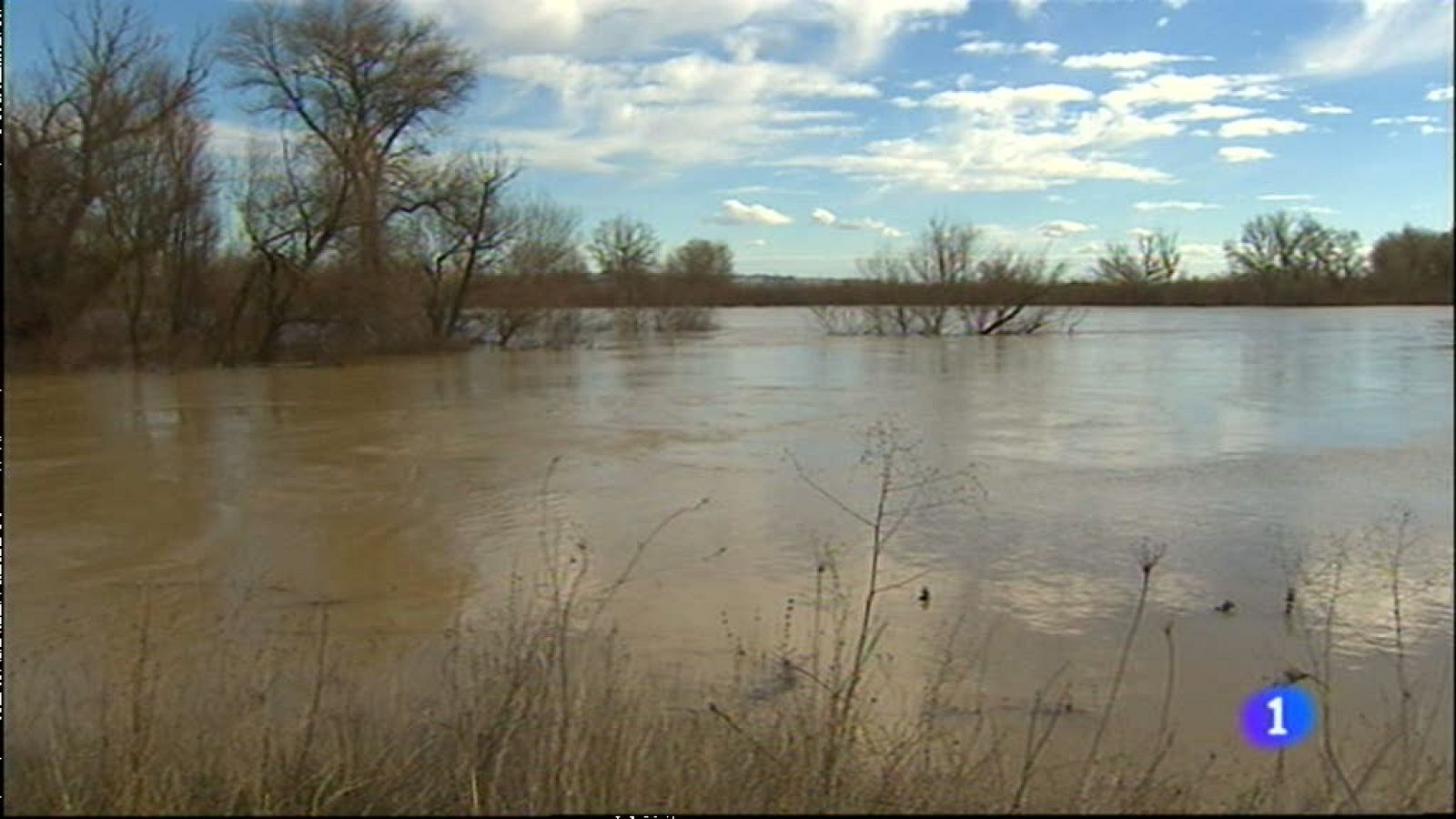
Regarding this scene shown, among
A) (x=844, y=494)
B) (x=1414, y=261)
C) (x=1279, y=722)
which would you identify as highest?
(x=1414, y=261)

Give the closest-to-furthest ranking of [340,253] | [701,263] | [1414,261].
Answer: [1414,261]
[701,263]
[340,253]

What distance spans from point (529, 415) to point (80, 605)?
6.68 m

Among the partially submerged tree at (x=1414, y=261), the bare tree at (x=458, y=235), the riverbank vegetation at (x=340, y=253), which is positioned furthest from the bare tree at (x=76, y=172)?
the bare tree at (x=458, y=235)

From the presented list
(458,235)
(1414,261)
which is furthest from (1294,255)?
(458,235)

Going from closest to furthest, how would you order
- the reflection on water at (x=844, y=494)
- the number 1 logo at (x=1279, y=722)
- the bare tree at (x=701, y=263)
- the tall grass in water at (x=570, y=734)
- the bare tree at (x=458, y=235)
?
the tall grass in water at (x=570, y=734)
the number 1 logo at (x=1279, y=722)
the reflection on water at (x=844, y=494)
the bare tree at (x=701, y=263)
the bare tree at (x=458, y=235)

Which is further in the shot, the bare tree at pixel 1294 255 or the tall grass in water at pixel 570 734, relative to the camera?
the bare tree at pixel 1294 255

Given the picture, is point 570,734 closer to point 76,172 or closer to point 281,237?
point 76,172

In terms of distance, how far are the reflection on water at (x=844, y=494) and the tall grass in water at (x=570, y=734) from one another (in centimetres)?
20

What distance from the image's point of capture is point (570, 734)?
6.88 ft

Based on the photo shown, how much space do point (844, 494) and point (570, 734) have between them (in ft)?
14.5

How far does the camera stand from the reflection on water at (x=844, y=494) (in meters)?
3.56

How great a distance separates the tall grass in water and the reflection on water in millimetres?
200

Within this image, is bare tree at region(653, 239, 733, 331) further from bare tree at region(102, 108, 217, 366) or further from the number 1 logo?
the number 1 logo

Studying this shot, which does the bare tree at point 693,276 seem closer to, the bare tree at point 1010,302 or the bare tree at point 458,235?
the bare tree at point 1010,302
